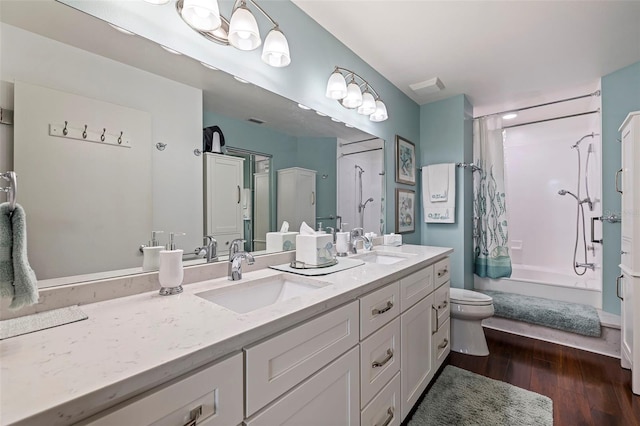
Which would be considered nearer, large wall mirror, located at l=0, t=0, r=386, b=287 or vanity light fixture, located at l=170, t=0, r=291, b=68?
large wall mirror, located at l=0, t=0, r=386, b=287

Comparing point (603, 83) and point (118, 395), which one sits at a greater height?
point (603, 83)

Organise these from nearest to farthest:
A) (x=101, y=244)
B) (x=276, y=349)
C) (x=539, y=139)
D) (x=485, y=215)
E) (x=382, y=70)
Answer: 1. (x=276, y=349)
2. (x=101, y=244)
3. (x=382, y=70)
4. (x=485, y=215)
5. (x=539, y=139)

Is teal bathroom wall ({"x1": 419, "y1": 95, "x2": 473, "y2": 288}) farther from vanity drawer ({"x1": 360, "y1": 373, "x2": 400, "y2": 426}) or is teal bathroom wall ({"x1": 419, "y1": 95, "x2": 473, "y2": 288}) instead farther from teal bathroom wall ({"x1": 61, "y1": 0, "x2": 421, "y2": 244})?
vanity drawer ({"x1": 360, "y1": 373, "x2": 400, "y2": 426})

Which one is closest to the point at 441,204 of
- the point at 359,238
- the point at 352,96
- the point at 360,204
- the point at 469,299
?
the point at 469,299

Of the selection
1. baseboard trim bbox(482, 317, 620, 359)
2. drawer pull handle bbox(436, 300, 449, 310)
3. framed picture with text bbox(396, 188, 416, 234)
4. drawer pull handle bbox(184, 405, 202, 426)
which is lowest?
baseboard trim bbox(482, 317, 620, 359)

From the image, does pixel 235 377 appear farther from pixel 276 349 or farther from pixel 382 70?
pixel 382 70

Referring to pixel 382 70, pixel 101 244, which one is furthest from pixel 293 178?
pixel 382 70

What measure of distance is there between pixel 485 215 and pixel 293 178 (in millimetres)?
2456

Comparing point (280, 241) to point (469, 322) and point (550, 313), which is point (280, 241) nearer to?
point (469, 322)

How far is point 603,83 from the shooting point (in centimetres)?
237

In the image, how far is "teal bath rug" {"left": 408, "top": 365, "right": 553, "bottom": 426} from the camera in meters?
1.48

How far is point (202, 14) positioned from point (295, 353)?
4.19 feet

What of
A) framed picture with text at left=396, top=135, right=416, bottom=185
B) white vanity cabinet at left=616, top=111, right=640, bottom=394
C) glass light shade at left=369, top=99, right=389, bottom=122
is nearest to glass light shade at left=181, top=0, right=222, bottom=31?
glass light shade at left=369, top=99, right=389, bottom=122

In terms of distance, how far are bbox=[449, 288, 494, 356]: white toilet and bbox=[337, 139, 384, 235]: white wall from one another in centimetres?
86
